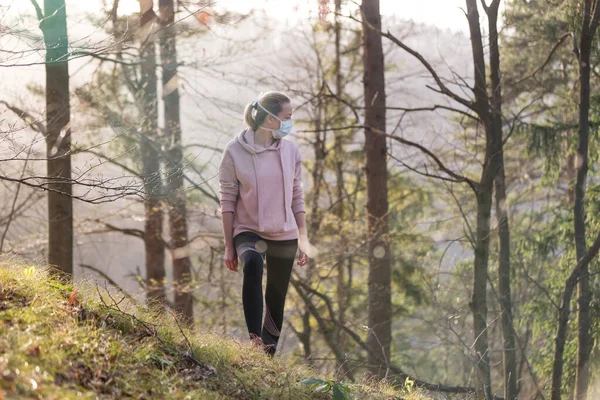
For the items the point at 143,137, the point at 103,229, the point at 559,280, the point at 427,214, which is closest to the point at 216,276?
the point at 103,229

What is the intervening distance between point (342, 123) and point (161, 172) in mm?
13277

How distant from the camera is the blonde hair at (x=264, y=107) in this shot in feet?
14.3

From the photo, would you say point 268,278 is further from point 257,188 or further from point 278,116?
point 278,116

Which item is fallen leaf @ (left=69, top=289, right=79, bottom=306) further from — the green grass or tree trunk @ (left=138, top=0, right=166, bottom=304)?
tree trunk @ (left=138, top=0, right=166, bottom=304)

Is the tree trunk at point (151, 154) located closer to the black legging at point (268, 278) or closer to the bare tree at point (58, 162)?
the bare tree at point (58, 162)

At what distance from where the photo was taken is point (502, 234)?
8.36m

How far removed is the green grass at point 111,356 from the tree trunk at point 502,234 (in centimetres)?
387

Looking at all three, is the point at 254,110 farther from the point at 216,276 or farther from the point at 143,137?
the point at 216,276

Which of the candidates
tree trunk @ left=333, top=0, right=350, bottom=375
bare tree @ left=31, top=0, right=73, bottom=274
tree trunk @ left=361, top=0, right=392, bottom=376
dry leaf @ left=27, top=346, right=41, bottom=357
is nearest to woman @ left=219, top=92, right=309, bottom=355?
dry leaf @ left=27, top=346, right=41, bottom=357

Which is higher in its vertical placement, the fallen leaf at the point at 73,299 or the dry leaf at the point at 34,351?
the fallen leaf at the point at 73,299

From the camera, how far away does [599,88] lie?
1057 centimetres

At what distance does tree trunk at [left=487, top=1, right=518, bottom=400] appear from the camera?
7.38 m

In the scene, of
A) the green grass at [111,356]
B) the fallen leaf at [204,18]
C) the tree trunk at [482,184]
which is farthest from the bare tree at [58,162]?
the tree trunk at [482,184]

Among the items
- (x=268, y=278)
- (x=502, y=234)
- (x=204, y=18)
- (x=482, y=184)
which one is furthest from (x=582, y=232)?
(x=204, y=18)
